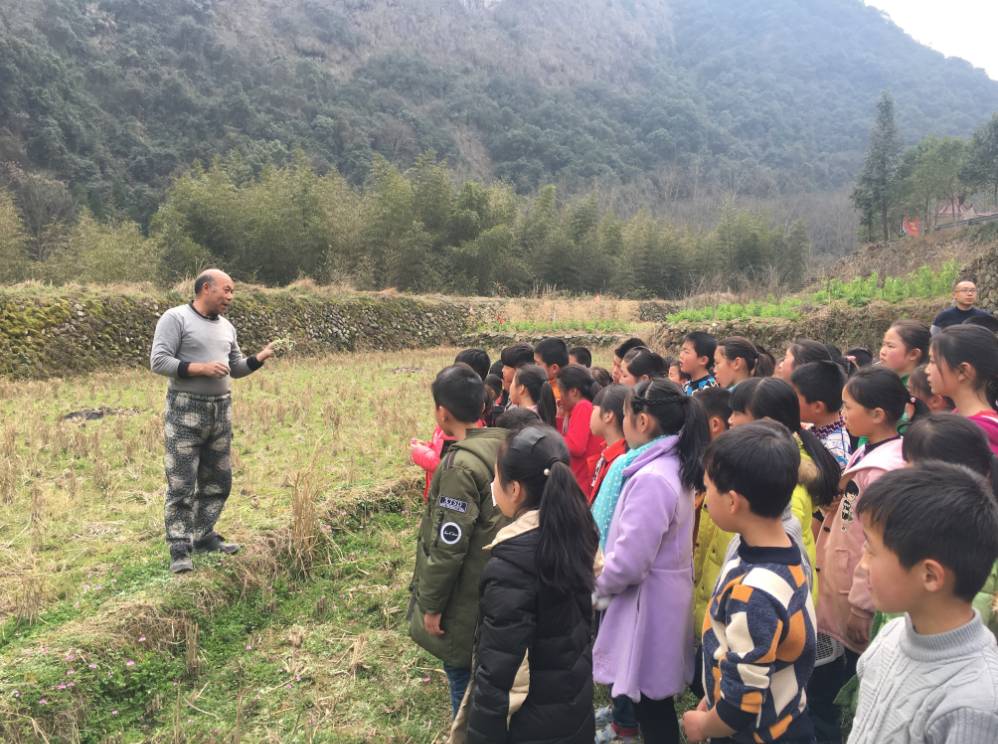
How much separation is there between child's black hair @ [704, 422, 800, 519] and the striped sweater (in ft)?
0.43

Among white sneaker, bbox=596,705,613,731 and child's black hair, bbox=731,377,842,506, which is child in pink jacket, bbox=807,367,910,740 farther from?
white sneaker, bbox=596,705,613,731

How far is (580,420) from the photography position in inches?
139

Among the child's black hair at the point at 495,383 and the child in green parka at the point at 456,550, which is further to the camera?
the child's black hair at the point at 495,383

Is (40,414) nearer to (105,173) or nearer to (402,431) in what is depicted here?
(402,431)

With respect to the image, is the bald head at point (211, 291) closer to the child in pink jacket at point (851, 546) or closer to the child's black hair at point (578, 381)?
the child's black hair at point (578, 381)

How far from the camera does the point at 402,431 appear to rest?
6.38 m

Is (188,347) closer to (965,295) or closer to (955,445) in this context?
(955,445)

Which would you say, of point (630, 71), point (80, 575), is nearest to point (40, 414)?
point (80, 575)

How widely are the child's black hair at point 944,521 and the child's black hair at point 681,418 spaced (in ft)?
3.21

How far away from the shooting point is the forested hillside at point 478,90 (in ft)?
123

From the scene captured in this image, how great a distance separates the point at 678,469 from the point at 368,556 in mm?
2452

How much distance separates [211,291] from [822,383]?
10.3ft

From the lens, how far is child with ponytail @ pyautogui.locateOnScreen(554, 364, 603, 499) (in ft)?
11.5

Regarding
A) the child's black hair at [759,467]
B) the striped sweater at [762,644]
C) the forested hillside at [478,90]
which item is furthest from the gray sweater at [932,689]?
the forested hillside at [478,90]
